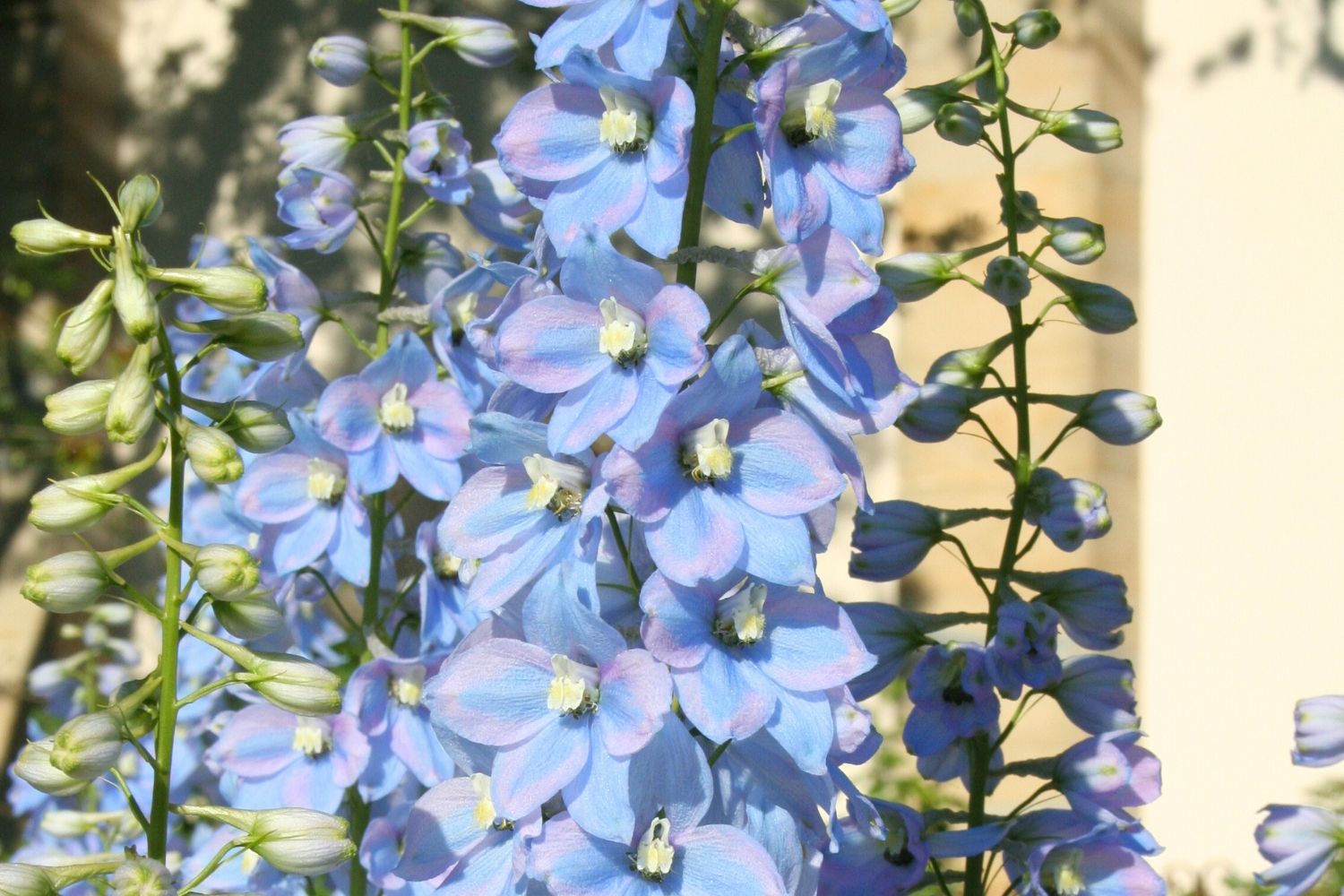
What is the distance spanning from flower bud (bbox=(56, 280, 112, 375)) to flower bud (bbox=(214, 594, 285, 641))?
0.22 metres

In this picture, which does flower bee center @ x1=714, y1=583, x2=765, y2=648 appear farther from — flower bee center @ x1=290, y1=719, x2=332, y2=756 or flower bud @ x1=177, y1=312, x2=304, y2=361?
flower bee center @ x1=290, y1=719, x2=332, y2=756

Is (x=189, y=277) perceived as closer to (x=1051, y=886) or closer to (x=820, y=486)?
(x=820, y=486)

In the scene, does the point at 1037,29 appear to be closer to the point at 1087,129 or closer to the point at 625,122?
the point at 1087,129

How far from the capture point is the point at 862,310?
112 cm

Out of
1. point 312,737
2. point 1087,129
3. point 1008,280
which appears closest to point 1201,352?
point 1087,129

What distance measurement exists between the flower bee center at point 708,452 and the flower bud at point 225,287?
1.20ft

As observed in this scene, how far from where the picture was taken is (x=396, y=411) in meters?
1.62

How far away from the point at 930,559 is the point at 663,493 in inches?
109

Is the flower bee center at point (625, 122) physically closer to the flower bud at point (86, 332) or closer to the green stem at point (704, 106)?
the green stem at point (704, 106)

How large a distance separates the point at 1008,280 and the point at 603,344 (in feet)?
1.90

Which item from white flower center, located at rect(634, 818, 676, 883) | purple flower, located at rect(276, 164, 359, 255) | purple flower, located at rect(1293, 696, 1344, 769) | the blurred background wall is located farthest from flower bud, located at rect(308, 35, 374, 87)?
the blurred background wall

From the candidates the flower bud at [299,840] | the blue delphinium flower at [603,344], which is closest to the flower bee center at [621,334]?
the blue delphinium flower at [603,344]

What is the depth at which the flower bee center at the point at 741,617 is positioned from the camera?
3.43ft

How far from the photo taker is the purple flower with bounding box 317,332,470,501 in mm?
1607
